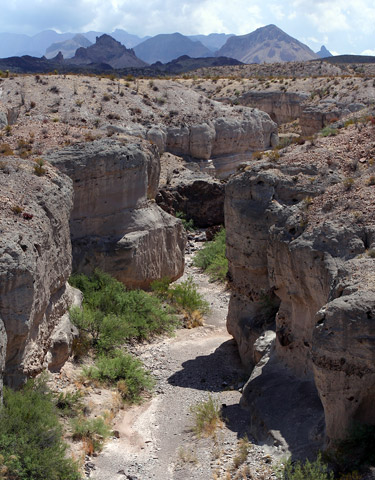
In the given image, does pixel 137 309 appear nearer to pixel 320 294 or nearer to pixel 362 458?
pixel 320 294

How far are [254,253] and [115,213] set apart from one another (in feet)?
18.8

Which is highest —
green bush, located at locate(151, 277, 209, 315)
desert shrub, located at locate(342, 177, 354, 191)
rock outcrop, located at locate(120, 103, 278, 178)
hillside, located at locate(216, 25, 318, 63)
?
hillside, located at locate(216, 25, 318, 63)

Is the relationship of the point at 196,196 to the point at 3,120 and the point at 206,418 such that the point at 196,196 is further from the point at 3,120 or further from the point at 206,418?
the point at 206,418

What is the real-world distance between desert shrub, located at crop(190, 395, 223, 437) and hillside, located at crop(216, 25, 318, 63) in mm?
170496

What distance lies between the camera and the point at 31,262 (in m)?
11.1

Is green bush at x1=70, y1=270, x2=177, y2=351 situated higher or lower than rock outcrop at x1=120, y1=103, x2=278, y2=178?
lower

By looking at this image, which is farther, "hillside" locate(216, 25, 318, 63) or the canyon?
"hillside" locate(216, 25, 318, 63)

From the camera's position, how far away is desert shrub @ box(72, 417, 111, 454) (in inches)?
434

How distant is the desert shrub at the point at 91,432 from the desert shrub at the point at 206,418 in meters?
1.71

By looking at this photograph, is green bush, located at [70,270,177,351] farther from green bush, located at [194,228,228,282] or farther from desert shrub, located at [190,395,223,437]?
green bush, located at [194,228,228,282]

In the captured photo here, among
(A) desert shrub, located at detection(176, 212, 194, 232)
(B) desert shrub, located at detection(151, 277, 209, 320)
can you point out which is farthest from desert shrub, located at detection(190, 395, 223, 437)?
(A) desert shrub, located at detection(176, 212, 194, 232)

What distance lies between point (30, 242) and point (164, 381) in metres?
5.10

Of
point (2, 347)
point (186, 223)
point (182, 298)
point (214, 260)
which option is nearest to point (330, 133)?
point (182, 298)

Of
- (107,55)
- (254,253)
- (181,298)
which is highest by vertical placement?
(107,55)
